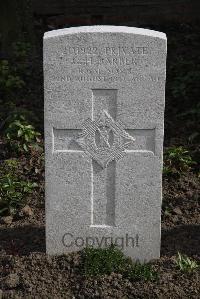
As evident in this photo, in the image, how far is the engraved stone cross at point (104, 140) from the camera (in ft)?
14.0

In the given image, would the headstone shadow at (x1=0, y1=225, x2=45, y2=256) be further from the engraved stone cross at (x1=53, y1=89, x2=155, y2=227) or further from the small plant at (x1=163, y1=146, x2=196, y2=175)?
the small plant at (x1=163, y1=146, x2=196, y2=175)

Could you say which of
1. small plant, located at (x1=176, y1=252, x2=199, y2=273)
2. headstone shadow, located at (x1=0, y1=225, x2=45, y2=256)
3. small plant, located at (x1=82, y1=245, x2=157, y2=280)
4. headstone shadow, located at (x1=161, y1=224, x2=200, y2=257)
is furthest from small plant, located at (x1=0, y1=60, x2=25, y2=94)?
small plant, located at (x1=176, y1=252, x2=199, y2=273)

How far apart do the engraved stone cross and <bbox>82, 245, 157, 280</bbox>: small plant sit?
395 mm

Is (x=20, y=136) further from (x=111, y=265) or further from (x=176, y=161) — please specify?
(x=111, y=265)

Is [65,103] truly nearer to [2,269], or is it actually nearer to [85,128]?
[85,128]

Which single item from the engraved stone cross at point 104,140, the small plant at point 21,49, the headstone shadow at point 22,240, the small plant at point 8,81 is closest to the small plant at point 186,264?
the engraved stone cross at point 104,140

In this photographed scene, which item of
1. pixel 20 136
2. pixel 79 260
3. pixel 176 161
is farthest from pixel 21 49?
pixel 79 260

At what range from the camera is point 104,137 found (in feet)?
14.3

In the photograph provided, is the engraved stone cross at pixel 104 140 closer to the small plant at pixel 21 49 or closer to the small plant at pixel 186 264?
the small plant at pixel 186 264

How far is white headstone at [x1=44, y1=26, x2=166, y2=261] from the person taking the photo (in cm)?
410

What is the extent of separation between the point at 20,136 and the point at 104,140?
2.16 m

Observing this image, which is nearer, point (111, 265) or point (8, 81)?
point (111, 265)

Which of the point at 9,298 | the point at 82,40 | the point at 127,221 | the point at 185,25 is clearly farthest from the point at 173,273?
the point at 185,25

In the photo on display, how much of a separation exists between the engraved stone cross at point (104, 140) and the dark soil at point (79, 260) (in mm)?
604
